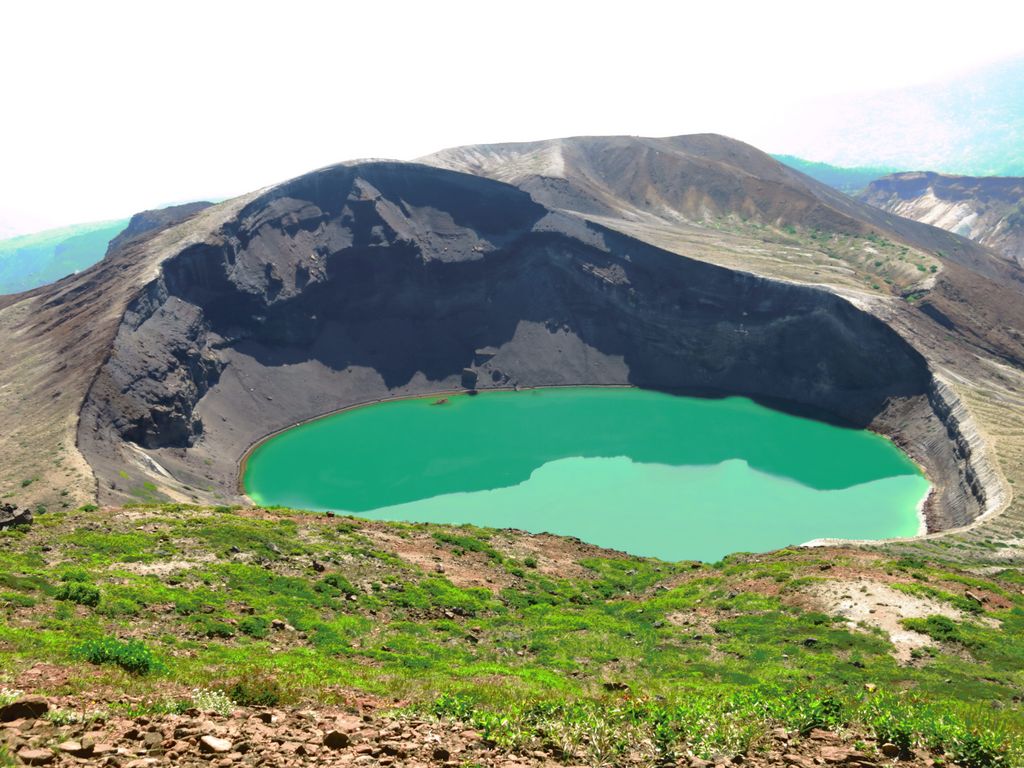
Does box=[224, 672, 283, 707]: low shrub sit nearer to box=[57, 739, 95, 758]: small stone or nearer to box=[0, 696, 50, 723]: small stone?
box=[0, 696, 50, 723]: small stone

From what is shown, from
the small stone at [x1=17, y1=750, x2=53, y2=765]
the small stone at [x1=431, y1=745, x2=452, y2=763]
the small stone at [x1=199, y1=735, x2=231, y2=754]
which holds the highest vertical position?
the small stone at [x1=17, y1=750, x2=53, y2=765]

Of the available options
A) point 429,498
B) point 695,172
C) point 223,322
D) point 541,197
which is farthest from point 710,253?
point 223,322

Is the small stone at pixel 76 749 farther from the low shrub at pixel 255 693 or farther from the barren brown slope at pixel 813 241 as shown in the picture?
the barren brown slope at pixel 813 241

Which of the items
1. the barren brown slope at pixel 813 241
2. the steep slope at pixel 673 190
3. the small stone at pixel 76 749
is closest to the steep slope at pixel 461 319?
the barren brown slope at pixel 813 241

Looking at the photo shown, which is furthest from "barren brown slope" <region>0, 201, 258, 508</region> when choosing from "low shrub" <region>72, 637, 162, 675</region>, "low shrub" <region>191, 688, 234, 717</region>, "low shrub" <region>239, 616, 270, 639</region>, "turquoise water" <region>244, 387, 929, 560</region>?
"low shrub" <region>191, 688, 234, 717</region>

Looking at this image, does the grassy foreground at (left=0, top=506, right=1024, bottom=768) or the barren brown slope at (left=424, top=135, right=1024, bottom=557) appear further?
the barren brown slope at (left=424, top=135, right=1024, bottom=557)

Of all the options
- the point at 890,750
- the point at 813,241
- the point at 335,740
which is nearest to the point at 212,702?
the point at 335,740

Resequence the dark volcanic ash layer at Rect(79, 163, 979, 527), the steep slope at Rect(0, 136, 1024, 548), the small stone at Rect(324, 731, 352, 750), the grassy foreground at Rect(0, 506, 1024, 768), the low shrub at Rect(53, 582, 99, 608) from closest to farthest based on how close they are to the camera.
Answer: the small stone at Rect(324, 731, 352, 750), the grassy foreground at Rect(0, 506, 1024, 768), the low shrub at Rect(53, 582, 99, 608), the steep slope at Rect(0, 136, 1024, 548), the dark volcanic ash layer at Rect(79, 163, 979, 527)
